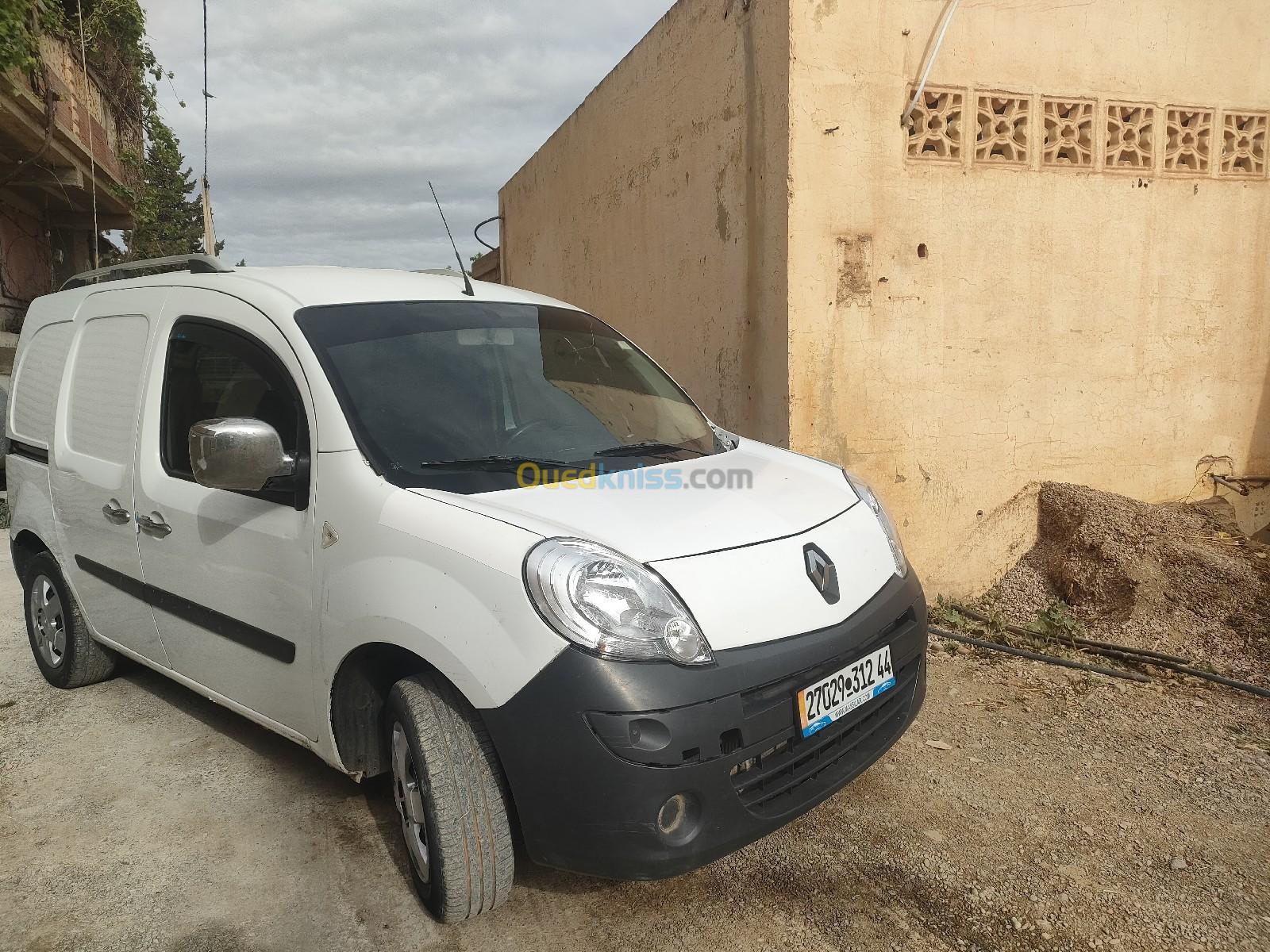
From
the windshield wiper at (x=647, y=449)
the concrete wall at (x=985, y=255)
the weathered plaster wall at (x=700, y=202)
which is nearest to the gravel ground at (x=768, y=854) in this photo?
the windshield wiper at (x=647, y=449)

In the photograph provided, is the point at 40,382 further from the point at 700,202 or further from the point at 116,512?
the point at 700,202

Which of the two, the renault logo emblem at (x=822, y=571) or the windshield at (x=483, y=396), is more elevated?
the windshield at (x=483, y=396)

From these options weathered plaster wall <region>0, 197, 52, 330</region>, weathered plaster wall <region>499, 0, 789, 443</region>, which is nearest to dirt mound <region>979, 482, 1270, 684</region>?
weathered plaster wall <region>499, 0, 789, 443</region>

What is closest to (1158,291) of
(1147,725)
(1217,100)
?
(1217,100)

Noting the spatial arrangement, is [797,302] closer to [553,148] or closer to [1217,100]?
[1217,100]

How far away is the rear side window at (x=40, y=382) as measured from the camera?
12.1 ft

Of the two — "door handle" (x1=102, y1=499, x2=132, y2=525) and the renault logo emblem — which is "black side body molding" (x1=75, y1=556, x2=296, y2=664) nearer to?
"door handle" (x1=102, y1=499, x2=132, y2=525)

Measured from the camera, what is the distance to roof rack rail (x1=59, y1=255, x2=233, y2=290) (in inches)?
120

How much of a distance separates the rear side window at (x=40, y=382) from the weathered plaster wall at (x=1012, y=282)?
3.39 metres

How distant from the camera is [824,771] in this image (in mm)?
2229

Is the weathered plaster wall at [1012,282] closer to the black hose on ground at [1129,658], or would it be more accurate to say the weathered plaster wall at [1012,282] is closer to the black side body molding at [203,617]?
the black hose on ground at [1129,658]

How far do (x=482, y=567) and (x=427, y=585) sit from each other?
17 centimetres

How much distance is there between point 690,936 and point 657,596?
886mm

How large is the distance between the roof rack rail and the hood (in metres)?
1.42
